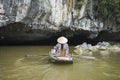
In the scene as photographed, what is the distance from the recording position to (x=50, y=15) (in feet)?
52.4

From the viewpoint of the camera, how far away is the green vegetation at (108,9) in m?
17.9

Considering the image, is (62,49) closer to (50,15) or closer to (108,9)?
(50,15)

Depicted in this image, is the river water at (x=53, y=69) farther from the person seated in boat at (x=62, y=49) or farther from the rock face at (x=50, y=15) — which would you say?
the rock face at (x=50, y=15)

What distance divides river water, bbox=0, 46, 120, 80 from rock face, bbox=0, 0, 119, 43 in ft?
7.68

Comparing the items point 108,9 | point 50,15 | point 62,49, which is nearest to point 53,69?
point 62,49

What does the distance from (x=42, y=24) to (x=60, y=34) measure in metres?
2.83

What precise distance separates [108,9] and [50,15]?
4.38m

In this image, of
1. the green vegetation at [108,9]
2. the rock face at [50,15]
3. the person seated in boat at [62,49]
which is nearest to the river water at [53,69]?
the person seated in boat at [62,49]

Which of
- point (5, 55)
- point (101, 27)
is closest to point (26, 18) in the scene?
point (5, 55)

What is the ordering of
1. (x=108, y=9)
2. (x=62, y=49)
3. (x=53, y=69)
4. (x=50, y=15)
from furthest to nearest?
(x=108, y=9)
(x=50, y=15)
(x=62, y=49)
(x=53, y=69)

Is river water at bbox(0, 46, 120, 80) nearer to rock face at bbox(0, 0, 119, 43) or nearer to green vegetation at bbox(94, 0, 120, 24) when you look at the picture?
rock face at bbox(0, 0, 119, 43)

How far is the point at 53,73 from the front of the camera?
419 inches

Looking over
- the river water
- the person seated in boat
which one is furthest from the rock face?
the person seated in boat

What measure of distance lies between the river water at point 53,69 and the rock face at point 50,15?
2340 millimetres
